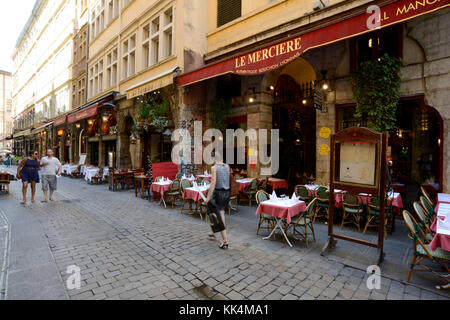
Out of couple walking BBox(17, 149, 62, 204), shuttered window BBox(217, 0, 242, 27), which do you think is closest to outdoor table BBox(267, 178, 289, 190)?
shuttered window BBox(217, 0, 242, 27)

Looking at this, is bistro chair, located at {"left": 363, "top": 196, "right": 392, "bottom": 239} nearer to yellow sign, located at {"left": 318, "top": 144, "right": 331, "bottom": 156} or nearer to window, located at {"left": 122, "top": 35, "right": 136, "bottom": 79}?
yellow sign, located at {"left": 318, "top": 144, "right": 331, "bottom": 156}

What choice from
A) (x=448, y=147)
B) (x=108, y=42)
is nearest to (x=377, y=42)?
(x=448, y=147)

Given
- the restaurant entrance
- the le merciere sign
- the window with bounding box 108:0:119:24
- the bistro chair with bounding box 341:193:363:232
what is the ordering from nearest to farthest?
the le merciere sign < the bistro chair with bounding box 341:193:363:232 < the restaurant entrance < the window with bounding box 108:0:119:24

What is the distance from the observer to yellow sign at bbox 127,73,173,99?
1020 centimetres

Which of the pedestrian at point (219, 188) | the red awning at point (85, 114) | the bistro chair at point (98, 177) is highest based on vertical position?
the red awning at point (85, 114)

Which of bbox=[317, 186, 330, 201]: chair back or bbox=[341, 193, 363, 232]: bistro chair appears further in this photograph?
bbox=[317, 186, 330, 201]: chair back

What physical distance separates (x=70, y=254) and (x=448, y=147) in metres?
8.46

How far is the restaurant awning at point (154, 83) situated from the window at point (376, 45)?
6.91 m

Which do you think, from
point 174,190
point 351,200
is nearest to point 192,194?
point 174,190

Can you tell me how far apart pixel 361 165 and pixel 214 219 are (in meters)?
2.79

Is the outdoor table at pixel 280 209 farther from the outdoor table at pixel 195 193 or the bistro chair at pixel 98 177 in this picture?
the bistro chair at pixel 98 177

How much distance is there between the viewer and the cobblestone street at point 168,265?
292 centimetres

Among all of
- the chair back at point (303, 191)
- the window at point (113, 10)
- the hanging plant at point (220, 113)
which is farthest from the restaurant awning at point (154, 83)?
the window at point (113, 10)

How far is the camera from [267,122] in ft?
31.6
